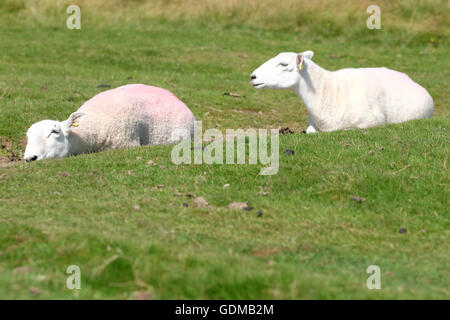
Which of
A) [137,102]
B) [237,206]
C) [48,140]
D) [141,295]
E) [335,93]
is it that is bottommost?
[141,295]

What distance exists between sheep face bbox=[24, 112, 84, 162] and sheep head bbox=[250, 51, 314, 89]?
2917 millimetres

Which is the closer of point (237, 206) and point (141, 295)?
point (141, 295)

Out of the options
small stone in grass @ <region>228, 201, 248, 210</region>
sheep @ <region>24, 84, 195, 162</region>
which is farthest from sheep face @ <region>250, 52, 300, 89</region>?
small stone in grass @ <region>228, 201, 248, 210</region>

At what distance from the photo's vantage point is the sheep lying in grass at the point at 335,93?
11.8m

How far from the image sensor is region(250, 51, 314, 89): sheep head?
1183 cm

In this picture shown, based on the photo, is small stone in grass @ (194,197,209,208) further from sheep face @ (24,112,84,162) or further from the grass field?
sheep face @ (24,112,84,162)

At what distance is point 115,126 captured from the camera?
432 inches

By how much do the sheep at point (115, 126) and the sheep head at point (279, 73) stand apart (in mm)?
1244

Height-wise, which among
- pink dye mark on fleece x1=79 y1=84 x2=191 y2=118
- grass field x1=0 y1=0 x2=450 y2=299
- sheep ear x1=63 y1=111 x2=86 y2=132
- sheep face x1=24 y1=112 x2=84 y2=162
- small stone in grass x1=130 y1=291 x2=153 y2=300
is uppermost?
pink dye mark on fleece x1=79 y1=84 x2=191 y2=118

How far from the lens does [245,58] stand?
21.4 metres

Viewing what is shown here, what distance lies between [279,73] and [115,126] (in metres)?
2.71

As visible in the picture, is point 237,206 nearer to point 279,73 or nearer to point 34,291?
point 34,291

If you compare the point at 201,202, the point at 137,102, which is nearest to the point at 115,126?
the point at 137,102
